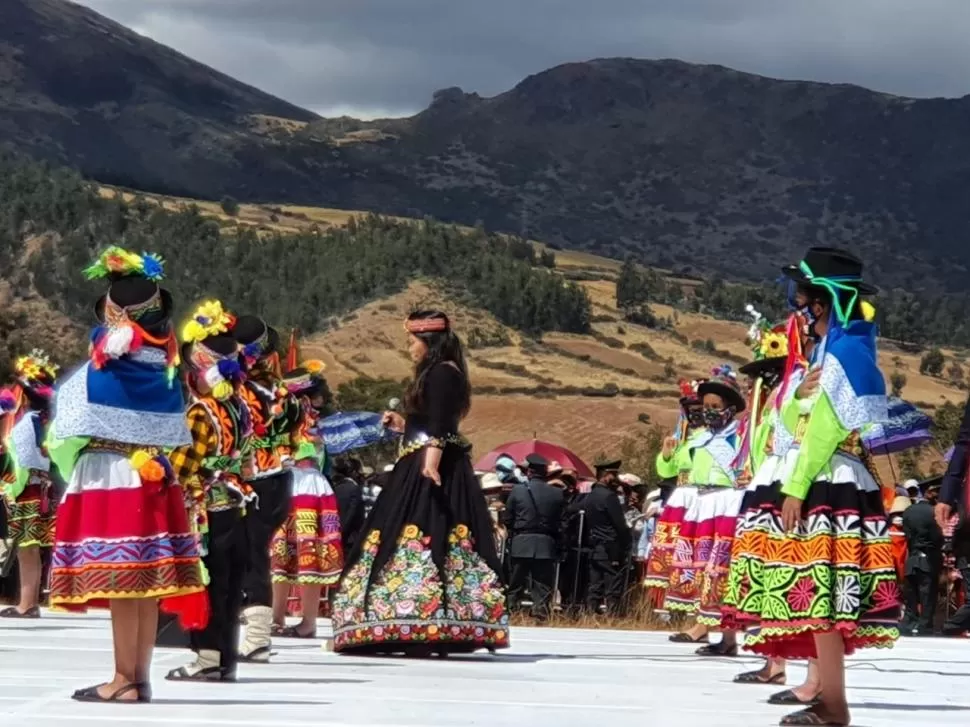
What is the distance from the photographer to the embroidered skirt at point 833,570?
8711mm

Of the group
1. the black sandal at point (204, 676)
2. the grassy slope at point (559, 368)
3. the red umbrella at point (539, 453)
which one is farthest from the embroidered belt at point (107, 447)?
the grassy slope at point (559, 368)

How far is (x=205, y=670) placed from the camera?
10172 millimetres

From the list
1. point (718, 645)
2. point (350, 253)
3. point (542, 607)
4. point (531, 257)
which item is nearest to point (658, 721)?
point (718, 645)

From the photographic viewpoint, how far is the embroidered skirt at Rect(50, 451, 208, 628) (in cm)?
864

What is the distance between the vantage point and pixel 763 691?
11.2m

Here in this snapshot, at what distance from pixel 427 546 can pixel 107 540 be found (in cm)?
421

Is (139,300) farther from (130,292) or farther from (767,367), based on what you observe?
(767,367)

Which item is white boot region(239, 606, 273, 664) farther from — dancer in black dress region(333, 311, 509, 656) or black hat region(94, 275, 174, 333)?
black hat region(94, 275, 174, 333)

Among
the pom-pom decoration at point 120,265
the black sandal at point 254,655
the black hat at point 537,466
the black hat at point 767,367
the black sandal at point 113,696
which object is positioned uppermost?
the pom-pom decoration at point 120,265

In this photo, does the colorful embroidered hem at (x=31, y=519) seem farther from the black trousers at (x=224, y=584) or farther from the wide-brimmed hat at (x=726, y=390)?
the black trousers at (x=224, y=584)

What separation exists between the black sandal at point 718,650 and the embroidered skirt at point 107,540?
265 inches

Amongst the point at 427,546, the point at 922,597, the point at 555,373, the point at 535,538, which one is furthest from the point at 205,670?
the point at 555,373

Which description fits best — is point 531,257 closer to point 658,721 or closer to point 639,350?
point 639,350

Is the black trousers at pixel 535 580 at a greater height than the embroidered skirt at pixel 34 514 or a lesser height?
lesser
